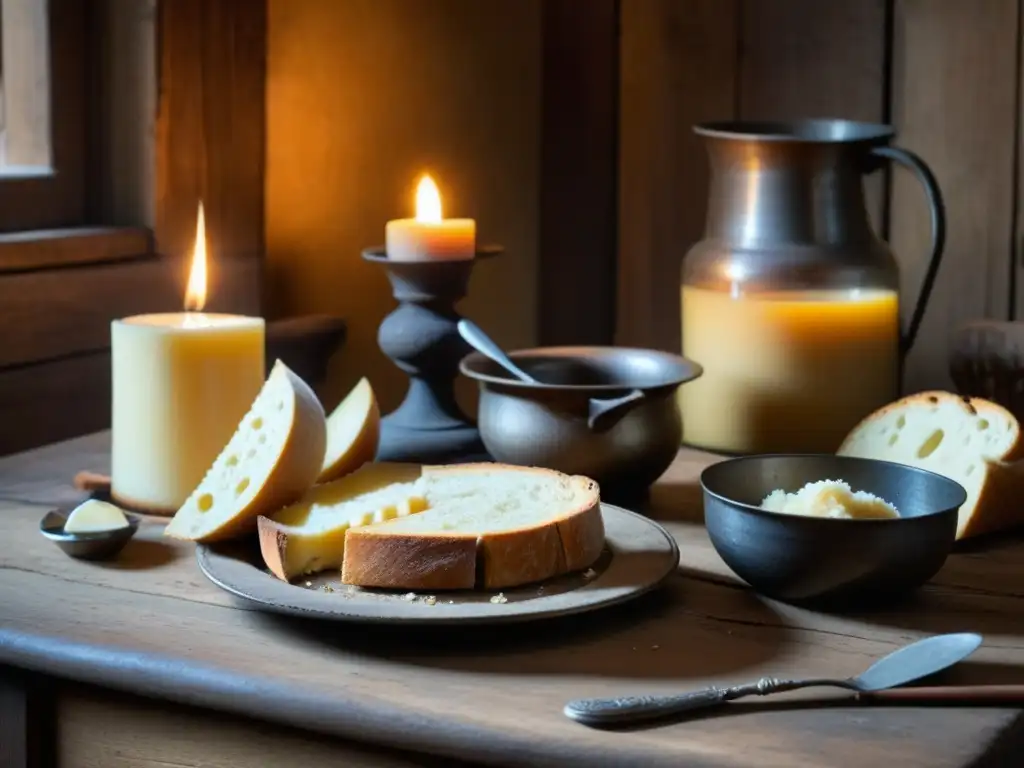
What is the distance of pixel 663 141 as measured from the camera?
176cm

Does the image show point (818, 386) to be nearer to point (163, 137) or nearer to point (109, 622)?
point (109, 622)

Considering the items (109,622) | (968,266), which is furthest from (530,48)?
(109,622)

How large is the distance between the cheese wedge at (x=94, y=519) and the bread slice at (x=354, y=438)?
15cm

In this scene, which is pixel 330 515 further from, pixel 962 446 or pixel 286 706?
pixel 962 446

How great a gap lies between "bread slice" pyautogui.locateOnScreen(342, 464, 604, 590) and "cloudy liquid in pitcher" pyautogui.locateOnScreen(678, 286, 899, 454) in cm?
32

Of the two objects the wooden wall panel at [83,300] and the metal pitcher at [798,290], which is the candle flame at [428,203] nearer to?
the metal pitcher at [798,290]

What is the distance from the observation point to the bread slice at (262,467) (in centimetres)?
90

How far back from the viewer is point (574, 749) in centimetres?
65

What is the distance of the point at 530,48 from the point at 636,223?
262 millimetres

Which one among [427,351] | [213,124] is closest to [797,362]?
[427,351]

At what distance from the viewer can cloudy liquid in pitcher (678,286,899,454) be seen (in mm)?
1169

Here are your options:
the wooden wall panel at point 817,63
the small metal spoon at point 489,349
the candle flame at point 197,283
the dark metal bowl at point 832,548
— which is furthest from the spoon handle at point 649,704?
the wooden wall panel at point 817,63

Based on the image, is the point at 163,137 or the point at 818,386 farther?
the point at 163,137

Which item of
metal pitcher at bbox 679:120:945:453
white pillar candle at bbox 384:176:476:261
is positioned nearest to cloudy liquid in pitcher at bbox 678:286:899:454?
metal pitcher at bbox 679:120:945:453
